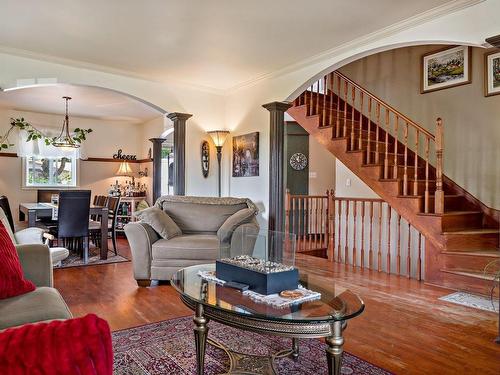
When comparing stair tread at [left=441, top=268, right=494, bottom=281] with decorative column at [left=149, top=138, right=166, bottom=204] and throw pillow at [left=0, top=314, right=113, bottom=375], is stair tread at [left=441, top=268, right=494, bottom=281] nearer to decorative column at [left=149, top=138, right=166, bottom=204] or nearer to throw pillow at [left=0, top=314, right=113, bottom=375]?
throw pillow at [left=0, top=314, right=113, bottom=375]

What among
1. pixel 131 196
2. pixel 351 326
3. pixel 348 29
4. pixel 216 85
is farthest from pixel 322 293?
pixel 131 196

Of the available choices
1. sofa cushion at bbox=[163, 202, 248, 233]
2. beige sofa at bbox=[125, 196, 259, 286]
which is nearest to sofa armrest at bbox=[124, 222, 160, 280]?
beige sofa at bbox=[125, 196, 259, 286]

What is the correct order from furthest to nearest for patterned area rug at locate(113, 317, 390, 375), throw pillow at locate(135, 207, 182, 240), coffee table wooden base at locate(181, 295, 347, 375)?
1. throw pillow at locate(135, 207, 182, 240)
2. patterned area rug at locate(113, 317, 390, 375)
3. coffee table wooden base at locate(181, 295, 347, 375)

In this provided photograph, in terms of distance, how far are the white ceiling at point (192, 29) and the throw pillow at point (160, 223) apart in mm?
1848

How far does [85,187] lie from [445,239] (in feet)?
23.4

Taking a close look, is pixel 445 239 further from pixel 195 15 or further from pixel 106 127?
pixel 106 127

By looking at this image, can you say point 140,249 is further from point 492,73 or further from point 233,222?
point 492,73

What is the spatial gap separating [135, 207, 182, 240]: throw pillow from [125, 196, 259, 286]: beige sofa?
0.06 m

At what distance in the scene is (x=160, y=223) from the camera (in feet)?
14.1

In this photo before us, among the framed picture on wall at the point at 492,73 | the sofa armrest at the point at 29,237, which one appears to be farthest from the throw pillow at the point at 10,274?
the framed picture on wall at the point at 492,73

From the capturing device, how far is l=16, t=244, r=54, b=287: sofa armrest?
225 centimetres

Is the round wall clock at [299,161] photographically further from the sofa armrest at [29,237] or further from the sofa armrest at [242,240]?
the sofa armrest at [29,237]

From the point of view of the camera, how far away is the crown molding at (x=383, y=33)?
3188 mm

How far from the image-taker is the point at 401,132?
5.89 metres
